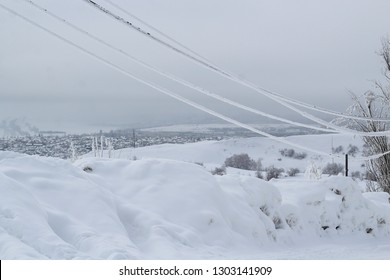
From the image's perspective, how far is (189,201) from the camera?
805cm

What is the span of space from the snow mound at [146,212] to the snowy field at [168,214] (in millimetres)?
15

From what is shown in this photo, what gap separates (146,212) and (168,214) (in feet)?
1.29

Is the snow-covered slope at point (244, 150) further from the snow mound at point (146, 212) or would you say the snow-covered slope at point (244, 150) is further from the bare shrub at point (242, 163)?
the snow mound at point (146, 212)

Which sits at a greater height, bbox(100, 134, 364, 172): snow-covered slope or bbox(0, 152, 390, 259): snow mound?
bbox(0, 152, 390, 259): snow mound

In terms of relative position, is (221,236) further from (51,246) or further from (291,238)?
(51,246)

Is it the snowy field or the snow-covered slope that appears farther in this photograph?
the snow-covered slope

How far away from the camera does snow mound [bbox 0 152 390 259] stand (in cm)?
534

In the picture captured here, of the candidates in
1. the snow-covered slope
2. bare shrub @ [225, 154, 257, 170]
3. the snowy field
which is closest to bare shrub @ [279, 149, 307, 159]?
the snow-covered slope

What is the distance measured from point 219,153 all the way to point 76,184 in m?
75.2

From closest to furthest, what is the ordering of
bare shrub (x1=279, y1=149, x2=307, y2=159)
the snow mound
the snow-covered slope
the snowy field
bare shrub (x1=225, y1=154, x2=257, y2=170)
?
the snow mound
the snowy field
bare shrub (x1=225, y1=154, x2=257, y2=170)
the snow-covered slope
bare shrub (x1=279, y1=149, x2=307, y2=159)

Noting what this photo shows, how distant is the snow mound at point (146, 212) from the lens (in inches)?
210

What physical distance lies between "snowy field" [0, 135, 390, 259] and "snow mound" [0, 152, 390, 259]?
15mm

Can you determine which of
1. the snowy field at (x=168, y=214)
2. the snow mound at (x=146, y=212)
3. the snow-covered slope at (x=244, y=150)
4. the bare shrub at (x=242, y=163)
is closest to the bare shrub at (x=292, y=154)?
the snow-covered slope at (x=244, y=150)

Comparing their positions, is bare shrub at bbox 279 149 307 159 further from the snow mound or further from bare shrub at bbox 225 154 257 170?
the snow mound
